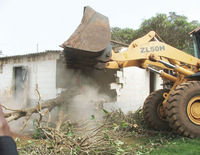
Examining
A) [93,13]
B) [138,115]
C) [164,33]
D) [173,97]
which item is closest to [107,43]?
[93,13]

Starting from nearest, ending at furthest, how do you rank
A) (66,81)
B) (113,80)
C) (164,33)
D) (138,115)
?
1. (138,115)
2. (66,81)
3. (113,80)
4. (164,33)

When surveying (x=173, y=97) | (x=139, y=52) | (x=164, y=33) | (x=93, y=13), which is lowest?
(x=173, y=97)

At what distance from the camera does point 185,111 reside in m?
4.37

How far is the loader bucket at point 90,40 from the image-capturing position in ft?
12.7

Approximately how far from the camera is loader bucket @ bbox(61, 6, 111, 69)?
→ 3.87 metres

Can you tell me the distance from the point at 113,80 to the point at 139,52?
13.1 feet

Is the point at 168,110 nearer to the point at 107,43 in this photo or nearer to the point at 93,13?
the point at 107,43

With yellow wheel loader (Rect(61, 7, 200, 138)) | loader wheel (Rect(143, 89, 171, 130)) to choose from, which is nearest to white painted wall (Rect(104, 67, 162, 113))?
loader wheel (Rect(143, 89, 171, 130))

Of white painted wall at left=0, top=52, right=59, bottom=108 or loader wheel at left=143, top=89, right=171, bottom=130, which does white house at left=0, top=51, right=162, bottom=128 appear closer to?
white painted wall at left=0, top=52, right=59, bottom=108

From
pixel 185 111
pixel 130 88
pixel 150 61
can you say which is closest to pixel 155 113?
pixel 185 111

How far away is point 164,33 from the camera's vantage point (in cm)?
2011

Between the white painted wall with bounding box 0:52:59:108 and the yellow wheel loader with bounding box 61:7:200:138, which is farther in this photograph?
the white painted wall with bounding box 0:52:59:108

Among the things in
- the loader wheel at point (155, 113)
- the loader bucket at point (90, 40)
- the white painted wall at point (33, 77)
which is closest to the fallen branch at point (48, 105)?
the white painted wall at point (33, 77)

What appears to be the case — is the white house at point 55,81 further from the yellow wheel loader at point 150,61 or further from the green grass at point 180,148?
the green grass at point 180,148
